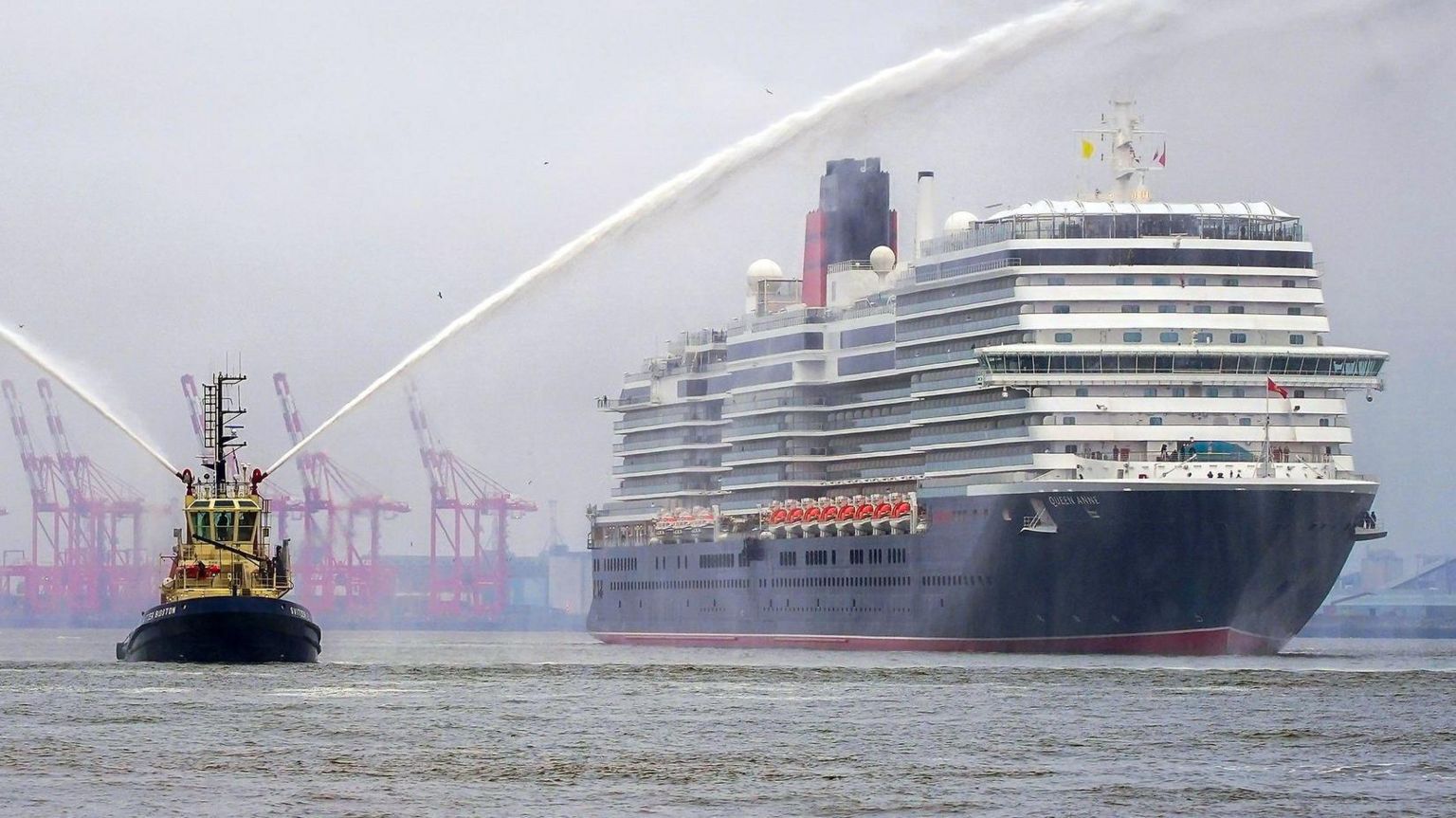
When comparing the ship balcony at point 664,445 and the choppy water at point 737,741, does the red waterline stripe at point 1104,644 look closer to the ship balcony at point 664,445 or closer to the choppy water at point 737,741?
the choppy water at point 737,741

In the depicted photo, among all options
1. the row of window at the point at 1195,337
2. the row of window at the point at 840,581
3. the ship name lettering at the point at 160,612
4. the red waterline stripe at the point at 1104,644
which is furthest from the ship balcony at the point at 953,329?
the ship name lettering at the point at 160,612

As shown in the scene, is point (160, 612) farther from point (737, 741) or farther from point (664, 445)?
point (664, 445)

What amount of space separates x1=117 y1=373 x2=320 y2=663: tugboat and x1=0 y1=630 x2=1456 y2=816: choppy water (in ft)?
5.15

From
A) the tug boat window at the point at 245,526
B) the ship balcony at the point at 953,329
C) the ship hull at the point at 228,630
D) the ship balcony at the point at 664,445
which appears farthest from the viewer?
the ship balcony at the point at 664,445

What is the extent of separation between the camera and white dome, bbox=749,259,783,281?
14450 centimetres

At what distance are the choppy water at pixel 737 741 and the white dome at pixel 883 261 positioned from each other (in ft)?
141

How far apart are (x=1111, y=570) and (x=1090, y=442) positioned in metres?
6.08

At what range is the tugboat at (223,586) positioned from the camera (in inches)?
3295

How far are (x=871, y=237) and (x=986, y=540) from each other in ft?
106

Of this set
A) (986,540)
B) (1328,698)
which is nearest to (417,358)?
(1328,698)

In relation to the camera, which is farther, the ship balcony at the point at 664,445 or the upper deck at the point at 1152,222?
the ship balcony at the point at 664,445

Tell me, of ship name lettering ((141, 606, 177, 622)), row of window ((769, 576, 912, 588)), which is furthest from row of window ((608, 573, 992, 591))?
ship name lettering ((141, 606, 177, 622))

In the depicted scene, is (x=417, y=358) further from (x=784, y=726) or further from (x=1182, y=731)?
(x=1182, y=731)

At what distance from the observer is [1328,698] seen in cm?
7656
